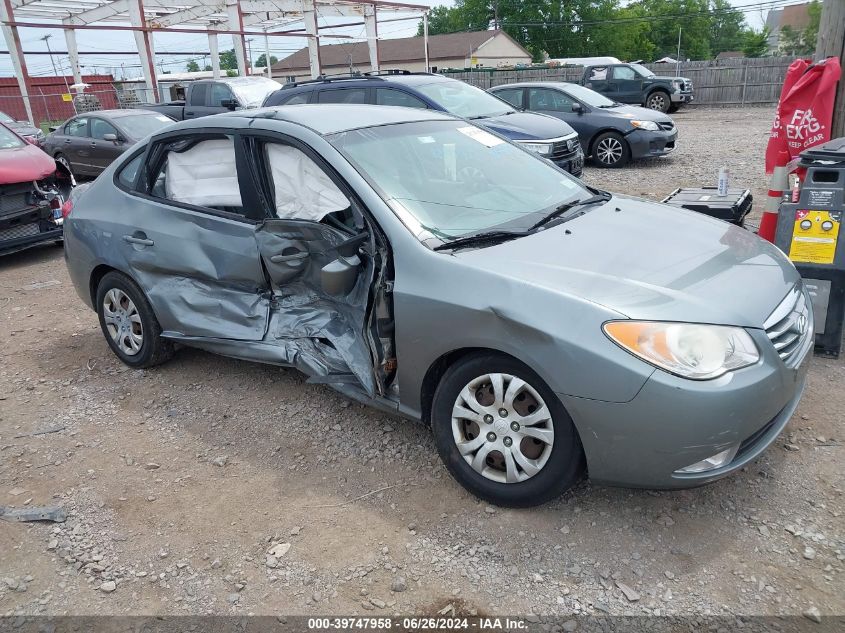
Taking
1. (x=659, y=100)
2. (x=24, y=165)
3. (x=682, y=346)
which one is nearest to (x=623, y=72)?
(x=659, y=100)

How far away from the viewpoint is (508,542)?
110 inches

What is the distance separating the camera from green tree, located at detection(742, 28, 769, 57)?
257 feet

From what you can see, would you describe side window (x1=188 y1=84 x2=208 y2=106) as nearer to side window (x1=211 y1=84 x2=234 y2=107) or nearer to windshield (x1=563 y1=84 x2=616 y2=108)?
side window (x1=211 y1=84 x2=234 y2=107)

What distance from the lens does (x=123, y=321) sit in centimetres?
461

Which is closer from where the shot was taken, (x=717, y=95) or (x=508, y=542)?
(x=508, y=542)

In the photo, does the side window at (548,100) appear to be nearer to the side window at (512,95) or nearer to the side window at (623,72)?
the side window at (512,95)

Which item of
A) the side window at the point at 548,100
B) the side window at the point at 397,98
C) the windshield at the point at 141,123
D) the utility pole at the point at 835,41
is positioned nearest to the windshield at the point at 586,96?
the side window at the point at 548,100

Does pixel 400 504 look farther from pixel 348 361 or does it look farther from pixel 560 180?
pixel 560 180

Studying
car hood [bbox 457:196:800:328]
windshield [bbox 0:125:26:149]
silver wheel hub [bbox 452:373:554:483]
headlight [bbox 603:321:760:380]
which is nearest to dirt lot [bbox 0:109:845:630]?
silver wheel hub [bbox 452:373:554:483]

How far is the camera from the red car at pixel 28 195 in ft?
24.7

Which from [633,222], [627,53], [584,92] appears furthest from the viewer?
[627,53]

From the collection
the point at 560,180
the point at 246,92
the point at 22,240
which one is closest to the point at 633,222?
the point at 560,180

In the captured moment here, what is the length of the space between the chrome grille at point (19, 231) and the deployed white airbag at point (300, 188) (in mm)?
5412

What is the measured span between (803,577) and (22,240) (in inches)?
324
